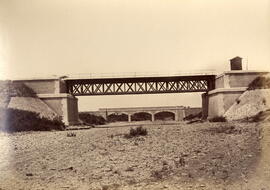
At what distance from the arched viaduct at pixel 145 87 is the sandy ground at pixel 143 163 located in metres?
9.80

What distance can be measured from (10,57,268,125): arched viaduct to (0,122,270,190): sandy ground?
32.2 feet

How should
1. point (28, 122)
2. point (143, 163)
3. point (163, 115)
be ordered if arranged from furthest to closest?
point (163, 115) → point (28, 122) → point (143, 163)

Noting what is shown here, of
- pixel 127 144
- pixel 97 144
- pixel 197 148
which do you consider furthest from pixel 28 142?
pixel 197 148

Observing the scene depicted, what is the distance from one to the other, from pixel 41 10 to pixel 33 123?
888 centimetres

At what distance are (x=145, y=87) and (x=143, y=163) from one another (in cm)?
1636

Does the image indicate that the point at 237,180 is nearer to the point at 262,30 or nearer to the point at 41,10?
the point at 262,30

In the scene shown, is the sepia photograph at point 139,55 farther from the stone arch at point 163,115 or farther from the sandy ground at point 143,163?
the stone arch at point 163,115

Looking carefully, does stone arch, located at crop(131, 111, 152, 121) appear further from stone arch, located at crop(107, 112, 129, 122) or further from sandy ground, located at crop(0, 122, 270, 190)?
sandy ground, located at crop(0, 122, 270, 190)

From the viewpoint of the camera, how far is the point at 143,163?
27.7 feet

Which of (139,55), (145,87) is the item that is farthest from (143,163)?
(145,87)

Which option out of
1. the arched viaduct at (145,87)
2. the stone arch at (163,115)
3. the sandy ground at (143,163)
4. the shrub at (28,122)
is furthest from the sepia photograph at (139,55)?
the stone arch at (163,115)

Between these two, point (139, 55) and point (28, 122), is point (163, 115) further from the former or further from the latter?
point (139, 55)

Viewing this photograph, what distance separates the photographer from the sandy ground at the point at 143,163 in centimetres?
754

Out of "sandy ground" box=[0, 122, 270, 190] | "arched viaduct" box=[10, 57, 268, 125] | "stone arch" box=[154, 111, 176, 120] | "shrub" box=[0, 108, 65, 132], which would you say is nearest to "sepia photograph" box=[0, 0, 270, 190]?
"sandy ground" box=[0, 122, 270, 190]
